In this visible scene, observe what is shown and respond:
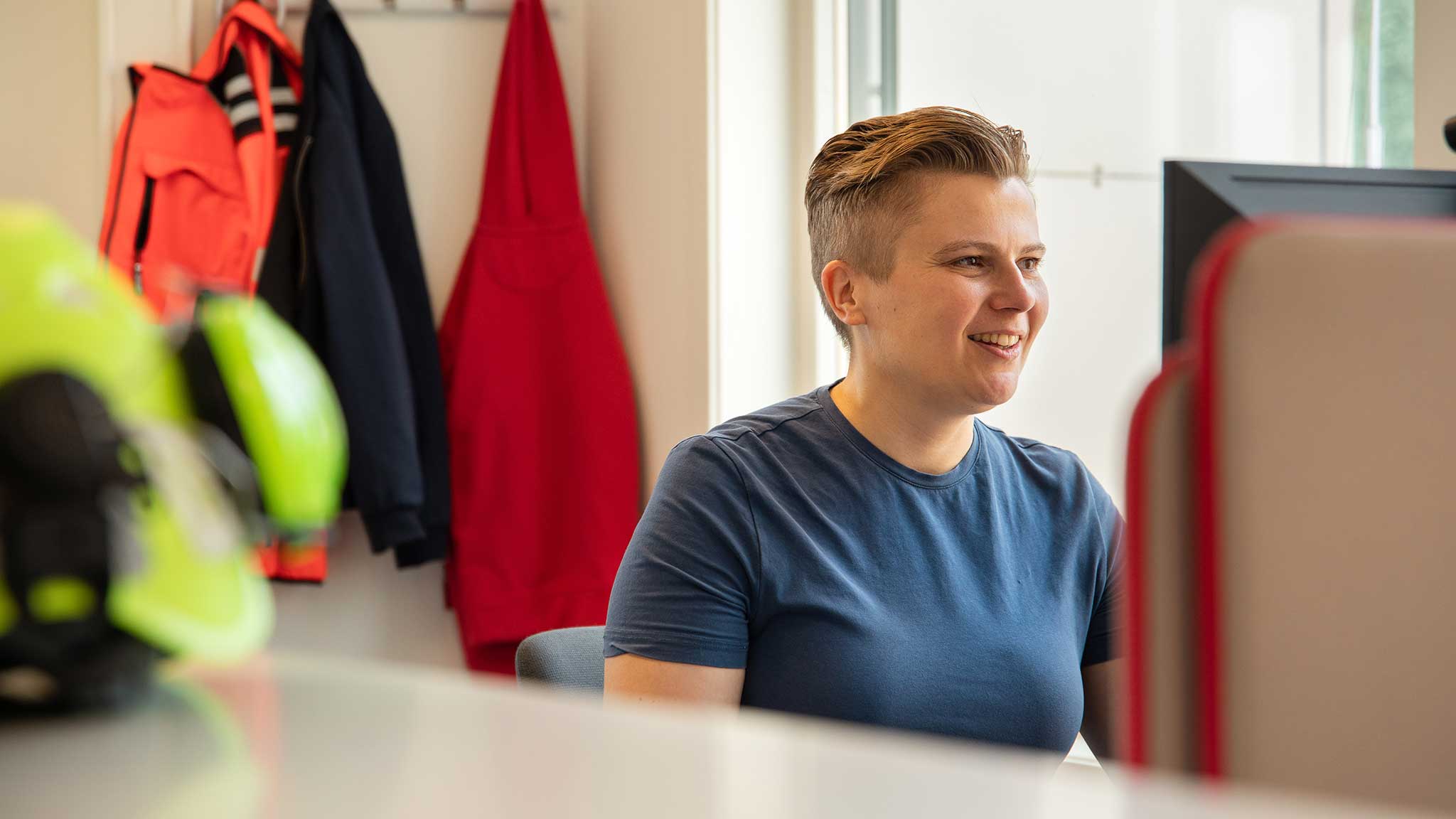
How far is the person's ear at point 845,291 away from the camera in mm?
1504

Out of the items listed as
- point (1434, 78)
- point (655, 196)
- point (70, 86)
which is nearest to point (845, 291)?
point (1434, 78)

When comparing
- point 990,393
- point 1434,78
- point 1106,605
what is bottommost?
point 1106,605

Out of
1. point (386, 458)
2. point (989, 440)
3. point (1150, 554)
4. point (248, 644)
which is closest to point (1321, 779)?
point (1150, 554)

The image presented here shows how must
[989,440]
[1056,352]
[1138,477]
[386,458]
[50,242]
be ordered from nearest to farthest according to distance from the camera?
[50,242] < [1138,477] < [989,440] < [1056,352] < [386,458]

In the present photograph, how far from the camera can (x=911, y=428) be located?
139cm

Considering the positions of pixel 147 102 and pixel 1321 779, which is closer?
pixel 1321 779

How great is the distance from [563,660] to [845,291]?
0.54 metres

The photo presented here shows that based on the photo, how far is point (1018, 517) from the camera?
139 centimetres

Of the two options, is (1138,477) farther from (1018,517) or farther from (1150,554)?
(1018,517)

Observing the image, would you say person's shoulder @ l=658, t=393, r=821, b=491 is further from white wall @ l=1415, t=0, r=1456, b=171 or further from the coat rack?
the coat rack

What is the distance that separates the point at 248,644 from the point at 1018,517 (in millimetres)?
1166

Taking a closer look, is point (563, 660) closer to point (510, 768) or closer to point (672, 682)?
point (672, 682)

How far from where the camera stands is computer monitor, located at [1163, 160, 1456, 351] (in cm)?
68

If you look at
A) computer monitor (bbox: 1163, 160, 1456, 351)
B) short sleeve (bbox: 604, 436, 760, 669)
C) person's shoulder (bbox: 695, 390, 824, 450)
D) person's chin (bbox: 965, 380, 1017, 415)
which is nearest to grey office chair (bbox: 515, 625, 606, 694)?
short sleeve (bbox: 604, 436, 760, 669)
